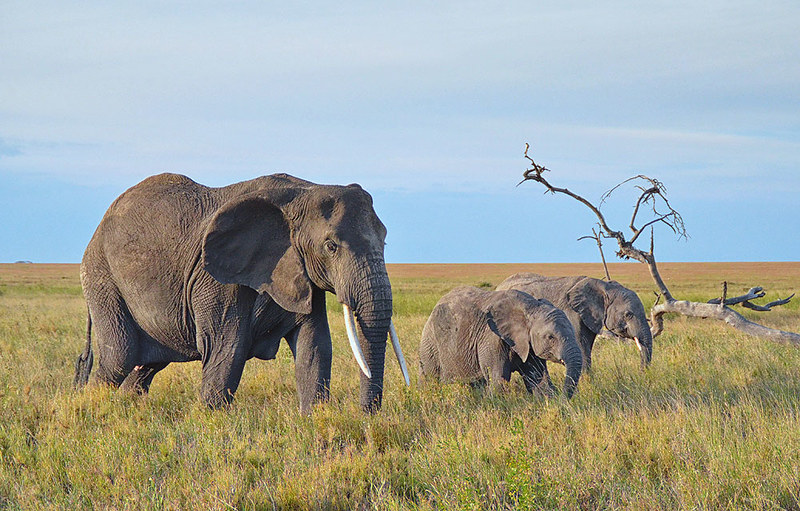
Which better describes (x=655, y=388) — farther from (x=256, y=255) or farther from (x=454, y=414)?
(x=256, y=255)

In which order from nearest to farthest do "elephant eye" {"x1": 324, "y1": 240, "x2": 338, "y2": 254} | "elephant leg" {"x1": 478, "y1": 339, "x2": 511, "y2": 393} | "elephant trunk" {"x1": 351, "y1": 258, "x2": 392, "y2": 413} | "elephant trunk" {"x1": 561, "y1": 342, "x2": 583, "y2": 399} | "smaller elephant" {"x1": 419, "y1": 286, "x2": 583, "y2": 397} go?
"elephant trunk" {"x1": 351, "y1": 258, "x2": 392, "y2": 413} < "elephant eye" {"x1": 324, "y1": 240, "x2": 338, "y2": 254} < "elephant trunk" {"x1": 561, "y1": 342, "x2": 583, "y2": 399} < "smaller elephant" {"x1": 419, "y1": 286, "x2": 583, "y2": 397} < "elephant leg" {"x1": 478, "y1": 339, "x2": 511, "y2": 393}

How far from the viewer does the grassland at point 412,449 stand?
5.25 meters

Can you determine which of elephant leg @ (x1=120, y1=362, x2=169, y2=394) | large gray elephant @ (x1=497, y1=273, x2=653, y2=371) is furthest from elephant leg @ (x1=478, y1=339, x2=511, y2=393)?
elephant leg @ (x1=120, y1=362, x2=169, y2=394)

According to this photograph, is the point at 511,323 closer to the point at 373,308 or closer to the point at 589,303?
the point at 373,308

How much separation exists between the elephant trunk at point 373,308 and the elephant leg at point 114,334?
2806 millimetres

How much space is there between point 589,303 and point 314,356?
6.47 meters

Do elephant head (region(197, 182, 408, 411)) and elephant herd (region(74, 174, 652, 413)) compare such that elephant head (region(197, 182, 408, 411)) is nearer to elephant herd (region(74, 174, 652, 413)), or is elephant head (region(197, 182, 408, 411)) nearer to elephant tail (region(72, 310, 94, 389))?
elephant herd (region(74, 174, 652, 413))

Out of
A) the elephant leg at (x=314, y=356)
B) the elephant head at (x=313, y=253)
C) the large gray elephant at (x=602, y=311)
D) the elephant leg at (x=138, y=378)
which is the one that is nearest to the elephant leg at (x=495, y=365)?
the elephant head at (x=313, y=253)

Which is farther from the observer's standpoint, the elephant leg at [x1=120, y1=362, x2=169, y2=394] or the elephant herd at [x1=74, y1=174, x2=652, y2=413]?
the elephant leg at [x1=120, y1=362, x2=169, y2=394]

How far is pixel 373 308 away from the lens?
6.44m

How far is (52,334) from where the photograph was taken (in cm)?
1670

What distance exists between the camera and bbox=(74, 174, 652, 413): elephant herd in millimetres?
6613

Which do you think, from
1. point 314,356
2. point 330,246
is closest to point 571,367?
point 314,356

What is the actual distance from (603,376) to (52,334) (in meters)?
11.9
